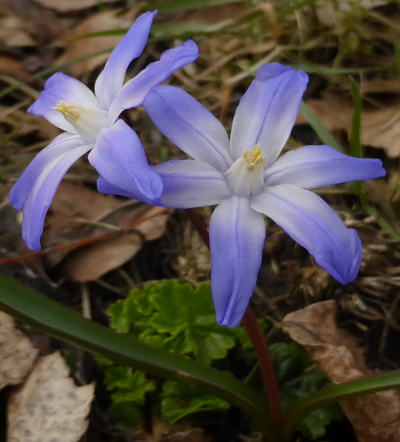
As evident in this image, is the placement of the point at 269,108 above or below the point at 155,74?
below

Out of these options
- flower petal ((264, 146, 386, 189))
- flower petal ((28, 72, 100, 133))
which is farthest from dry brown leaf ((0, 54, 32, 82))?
flower petal ((264, 146, 386, 189))

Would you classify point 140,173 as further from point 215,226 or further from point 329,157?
point 329,157

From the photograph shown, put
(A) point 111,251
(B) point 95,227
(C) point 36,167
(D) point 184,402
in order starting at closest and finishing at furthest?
(C) point 36,167 < (D) point 184,402 < (A) point 111,251 < (B) point 95,227

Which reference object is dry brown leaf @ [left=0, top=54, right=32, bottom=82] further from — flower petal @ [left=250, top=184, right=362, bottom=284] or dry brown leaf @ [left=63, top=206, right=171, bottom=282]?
flower petal @ [left=250, top=184, right=362, bottom=284]

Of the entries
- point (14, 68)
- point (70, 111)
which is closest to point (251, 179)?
point (70, 111)

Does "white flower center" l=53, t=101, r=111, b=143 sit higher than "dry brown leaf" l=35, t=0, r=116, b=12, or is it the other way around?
"white flower center" l=53, t=101, r=111, b=143

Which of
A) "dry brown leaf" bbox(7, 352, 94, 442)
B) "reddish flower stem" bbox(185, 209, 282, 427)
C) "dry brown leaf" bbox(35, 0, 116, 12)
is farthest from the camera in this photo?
"dry brown leaf" bbox(35, 0, 116, 12)

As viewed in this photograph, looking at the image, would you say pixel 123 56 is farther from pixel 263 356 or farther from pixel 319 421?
pixel 319 421
